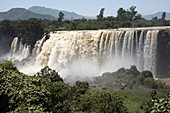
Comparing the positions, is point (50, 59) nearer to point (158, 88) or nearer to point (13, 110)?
point (158, 88)

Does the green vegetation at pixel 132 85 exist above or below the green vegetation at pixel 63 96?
below

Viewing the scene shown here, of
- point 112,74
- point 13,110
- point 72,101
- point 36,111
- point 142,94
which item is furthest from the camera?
point 112,74

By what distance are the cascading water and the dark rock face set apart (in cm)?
47

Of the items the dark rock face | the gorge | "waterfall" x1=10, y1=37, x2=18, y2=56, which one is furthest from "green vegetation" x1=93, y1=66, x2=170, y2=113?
"waterfall" x1=10, y1=37, x2=18, y2=56

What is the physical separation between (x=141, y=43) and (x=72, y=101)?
66.7 feet

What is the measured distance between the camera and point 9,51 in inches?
2200

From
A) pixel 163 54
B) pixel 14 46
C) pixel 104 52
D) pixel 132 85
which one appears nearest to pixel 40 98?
pixel 132 85

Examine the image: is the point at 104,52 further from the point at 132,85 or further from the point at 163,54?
the point at 132,85

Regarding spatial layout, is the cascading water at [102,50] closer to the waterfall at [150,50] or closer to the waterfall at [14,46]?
the waterfall at [150,50]

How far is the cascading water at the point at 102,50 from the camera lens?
37656mm

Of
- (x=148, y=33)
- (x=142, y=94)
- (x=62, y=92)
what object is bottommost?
(x=142, y=94)

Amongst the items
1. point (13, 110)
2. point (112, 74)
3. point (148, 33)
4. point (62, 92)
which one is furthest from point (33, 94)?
point (148, 33)

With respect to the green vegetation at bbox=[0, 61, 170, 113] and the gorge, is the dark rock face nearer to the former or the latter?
the gorge

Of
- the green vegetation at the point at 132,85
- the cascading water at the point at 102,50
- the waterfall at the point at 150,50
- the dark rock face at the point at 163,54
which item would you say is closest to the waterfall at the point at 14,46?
the cascading water at the point at 102,50
